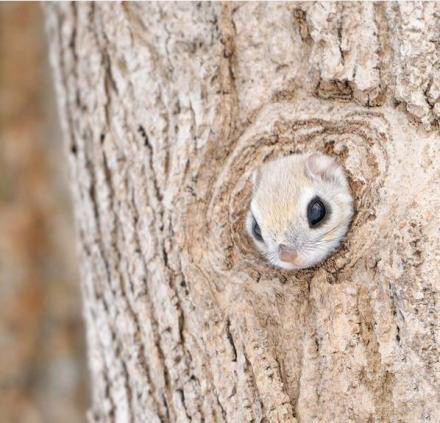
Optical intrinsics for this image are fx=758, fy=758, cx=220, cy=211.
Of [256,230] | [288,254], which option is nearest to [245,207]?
[256,230]

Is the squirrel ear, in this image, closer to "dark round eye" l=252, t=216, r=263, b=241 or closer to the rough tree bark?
the rough tree bark

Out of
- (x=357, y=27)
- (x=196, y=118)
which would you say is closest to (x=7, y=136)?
(x=196, y=118)

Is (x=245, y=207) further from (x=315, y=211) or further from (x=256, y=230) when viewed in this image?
(x=315, y=211)

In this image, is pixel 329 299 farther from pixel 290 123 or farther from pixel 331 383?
pixel 290 123

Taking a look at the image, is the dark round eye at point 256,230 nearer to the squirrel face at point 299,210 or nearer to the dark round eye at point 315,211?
the squirrel face at point 299,210

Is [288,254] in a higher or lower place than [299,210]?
lower

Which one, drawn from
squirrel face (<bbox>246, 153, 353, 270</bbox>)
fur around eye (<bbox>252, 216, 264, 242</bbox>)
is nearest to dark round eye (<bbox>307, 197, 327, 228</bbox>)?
squirrel face (<bbox>246, 153, 353, 270</bbox>)
